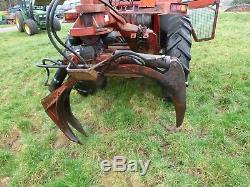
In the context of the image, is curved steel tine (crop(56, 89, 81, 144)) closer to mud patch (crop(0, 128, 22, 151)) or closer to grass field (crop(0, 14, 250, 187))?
grass field (crop(0, 14, 250, 187))

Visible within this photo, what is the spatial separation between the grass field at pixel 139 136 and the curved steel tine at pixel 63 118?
0.18m

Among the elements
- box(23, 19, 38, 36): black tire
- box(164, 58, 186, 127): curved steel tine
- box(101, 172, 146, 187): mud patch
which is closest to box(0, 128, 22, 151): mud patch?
box(101, 172, 146, 187): mud patch

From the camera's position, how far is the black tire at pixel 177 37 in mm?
3832

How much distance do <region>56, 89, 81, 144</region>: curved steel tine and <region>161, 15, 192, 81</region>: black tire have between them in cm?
138

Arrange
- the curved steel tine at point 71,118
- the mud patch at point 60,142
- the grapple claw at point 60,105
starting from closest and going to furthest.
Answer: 1. the grapple claw at point 60,105
2. the curved steel tine at point 71,118
3. the mud patch at point 60,142

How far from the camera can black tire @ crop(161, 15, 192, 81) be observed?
3.83 meters

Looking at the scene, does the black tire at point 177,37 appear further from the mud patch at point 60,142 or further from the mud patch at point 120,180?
the mud patch at point 60,142

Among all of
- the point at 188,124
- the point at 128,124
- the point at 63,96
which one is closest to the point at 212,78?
the point at 188,124

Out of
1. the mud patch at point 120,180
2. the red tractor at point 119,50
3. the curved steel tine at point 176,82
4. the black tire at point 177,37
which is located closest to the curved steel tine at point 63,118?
the red tractor at point 119,50

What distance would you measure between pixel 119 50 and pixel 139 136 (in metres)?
1.12

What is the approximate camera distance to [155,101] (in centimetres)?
425

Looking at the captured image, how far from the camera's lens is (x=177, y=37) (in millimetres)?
3912

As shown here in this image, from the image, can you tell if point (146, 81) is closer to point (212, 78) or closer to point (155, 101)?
point (155, 101)

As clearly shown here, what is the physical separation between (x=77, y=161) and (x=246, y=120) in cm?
199
